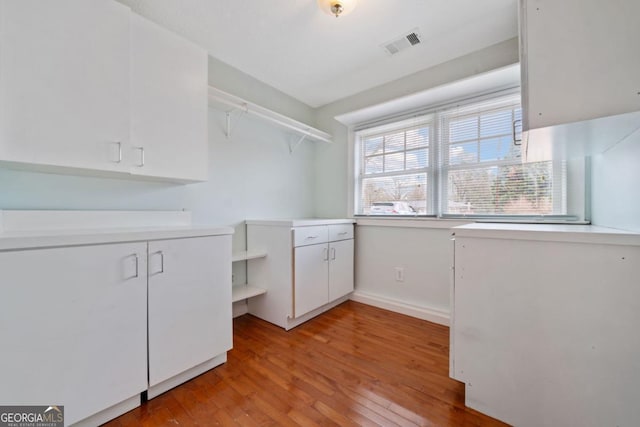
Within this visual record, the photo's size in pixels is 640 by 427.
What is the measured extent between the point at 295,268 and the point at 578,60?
202 centimetres

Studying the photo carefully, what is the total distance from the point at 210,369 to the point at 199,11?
2.43m

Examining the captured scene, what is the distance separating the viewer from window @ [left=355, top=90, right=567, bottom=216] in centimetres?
198

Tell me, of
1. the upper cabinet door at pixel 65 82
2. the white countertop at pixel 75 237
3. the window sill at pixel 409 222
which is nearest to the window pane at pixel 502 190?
the window sill at pixel 409 222

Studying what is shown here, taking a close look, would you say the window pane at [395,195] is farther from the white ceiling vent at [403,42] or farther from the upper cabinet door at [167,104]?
the upper cabinet door at [167,104]

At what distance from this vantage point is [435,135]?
7.97 ft

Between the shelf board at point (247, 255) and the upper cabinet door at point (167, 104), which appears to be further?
the shelf board at point (247, 255)

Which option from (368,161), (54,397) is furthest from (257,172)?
(54,397)

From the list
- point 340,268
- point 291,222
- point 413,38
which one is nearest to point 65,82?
point 291,222

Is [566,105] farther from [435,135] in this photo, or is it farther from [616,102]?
[435,135]

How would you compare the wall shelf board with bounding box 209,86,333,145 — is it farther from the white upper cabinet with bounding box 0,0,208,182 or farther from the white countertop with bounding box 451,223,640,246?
the white countertop with bounding box 451,223,640,246

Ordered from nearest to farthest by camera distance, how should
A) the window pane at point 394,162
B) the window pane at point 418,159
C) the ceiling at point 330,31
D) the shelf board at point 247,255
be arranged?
the ceiling at point 330,31 → the shelf board at point 247,255 → the window pane at point 418,159 → the window pane at point 394,162

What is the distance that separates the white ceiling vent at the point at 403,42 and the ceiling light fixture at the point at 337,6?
0.53 meters

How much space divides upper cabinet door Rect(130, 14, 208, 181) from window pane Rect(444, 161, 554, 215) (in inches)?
88.0

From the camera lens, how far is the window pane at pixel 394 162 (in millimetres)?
2682
